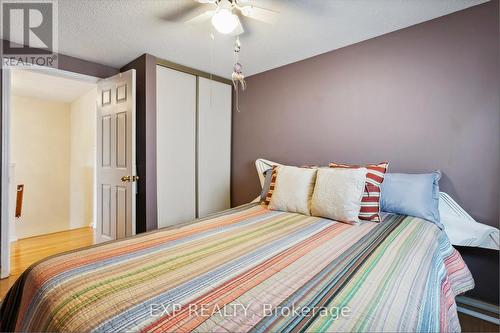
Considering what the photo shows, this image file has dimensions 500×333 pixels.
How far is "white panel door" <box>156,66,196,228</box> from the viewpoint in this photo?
8.55 ft

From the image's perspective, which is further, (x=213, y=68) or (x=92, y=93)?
(x=92, y=93)

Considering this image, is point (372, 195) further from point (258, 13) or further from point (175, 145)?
point (175, 145)

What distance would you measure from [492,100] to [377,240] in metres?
→ 1.40

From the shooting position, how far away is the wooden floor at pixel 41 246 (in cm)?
254

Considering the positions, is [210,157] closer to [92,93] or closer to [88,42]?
[88,42]

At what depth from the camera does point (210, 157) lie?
3.09m

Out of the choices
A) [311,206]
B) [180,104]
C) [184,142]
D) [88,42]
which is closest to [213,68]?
[180,104]

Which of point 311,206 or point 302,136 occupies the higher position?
point 302,136

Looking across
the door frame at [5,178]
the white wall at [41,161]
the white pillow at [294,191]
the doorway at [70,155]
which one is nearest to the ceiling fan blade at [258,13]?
the white pillow at [294,191]

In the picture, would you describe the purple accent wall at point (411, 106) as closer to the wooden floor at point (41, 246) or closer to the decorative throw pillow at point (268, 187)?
the decorative throw pillow at point (268, 187)

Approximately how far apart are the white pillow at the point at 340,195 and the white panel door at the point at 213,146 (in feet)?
5.49

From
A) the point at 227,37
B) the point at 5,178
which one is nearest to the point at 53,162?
the point at 5,178

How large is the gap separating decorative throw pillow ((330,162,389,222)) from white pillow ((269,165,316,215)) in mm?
377

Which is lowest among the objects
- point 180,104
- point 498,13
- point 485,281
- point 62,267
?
point 485,281
